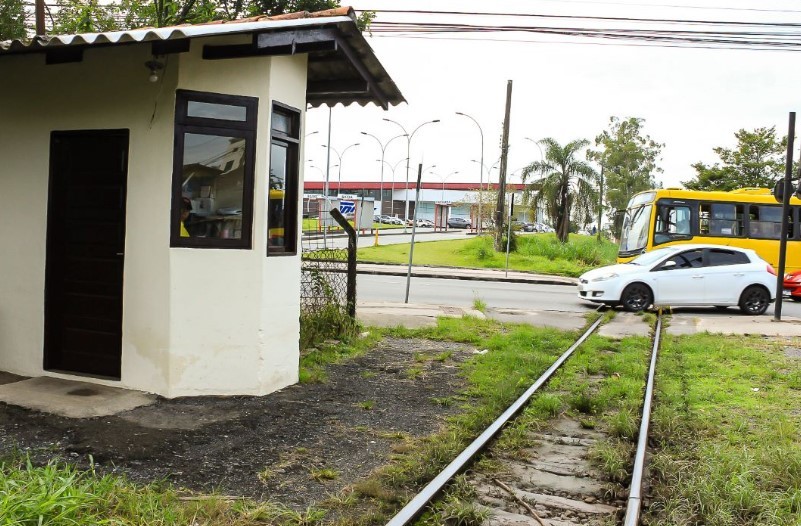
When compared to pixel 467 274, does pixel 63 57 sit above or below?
above

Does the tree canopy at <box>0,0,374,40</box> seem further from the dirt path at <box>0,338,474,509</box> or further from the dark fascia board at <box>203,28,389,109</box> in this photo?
the dirt path at <box>0,338,474,509</box>

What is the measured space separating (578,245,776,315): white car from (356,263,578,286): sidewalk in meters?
9.81

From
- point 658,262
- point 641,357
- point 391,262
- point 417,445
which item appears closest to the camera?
point 417,445

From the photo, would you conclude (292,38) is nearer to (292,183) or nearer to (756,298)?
(292,183)

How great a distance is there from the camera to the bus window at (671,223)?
2212cm

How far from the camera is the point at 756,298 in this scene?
17.0 m

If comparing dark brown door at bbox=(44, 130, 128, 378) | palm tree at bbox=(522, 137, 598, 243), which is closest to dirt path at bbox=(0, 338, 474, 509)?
dark brown door at bbox=(44, 130, 128, 378)

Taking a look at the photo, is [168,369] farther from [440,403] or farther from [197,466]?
[440,403]

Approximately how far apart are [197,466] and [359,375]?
3648 millimetres

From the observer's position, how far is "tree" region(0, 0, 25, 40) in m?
19.3

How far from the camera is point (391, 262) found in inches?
1221

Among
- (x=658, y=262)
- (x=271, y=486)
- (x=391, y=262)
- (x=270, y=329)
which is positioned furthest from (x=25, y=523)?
(x=391, y=262)

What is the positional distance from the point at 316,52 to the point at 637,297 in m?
11.6

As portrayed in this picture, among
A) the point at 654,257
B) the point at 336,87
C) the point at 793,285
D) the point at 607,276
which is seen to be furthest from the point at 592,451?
the point at 793,285
